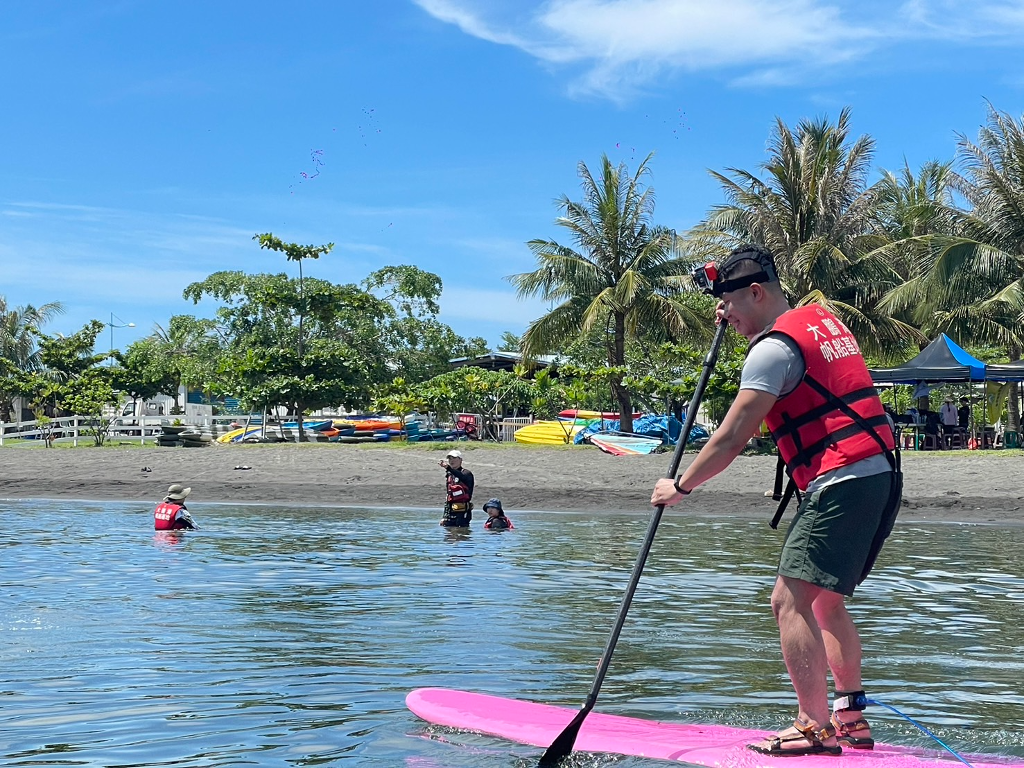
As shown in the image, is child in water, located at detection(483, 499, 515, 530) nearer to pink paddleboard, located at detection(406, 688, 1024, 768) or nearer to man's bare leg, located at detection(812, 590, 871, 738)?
pink paddleboard, located at detection(406, 688, 1024, 768)

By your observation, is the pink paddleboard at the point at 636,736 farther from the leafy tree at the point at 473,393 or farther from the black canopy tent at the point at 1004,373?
the leafy tree at the point at 473,393

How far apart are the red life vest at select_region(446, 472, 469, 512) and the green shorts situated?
11.1 metres

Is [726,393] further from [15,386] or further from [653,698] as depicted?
[15,386]

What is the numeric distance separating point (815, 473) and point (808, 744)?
97 cm

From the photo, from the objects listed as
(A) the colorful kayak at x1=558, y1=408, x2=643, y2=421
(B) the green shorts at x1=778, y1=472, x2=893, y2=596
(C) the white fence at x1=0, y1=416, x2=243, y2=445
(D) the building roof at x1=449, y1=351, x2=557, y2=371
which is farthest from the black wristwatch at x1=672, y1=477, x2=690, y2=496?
(D) the building roof at x1=449, y1=351, x2=557, y2=371

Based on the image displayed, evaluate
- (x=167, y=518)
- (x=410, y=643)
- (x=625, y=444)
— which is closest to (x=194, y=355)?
(x=625, y=444)

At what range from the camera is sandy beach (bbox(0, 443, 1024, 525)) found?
1981 cm

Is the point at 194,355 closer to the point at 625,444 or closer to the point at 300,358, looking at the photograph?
the point at 300,358

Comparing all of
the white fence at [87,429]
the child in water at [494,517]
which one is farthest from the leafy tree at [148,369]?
the child in water at [494,517]

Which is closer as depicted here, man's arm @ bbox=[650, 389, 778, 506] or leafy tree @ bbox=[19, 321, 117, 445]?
man's arm @ bbox=[650, 389, 778, 506]

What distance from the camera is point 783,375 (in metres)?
4.04

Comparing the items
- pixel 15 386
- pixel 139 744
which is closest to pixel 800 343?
pixel 139 744

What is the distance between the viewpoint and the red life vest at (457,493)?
1508 cm

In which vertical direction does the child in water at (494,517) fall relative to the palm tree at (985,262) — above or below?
below
